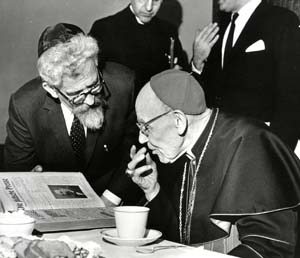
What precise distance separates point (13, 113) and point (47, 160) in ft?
1.07

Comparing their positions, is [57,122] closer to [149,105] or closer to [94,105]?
[94,105]

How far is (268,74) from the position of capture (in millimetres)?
3473

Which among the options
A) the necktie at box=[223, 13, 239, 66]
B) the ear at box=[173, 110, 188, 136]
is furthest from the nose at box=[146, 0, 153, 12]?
the ear at box=[173, 110, 188, 136]

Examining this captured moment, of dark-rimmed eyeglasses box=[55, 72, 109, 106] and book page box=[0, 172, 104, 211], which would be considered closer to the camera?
book page box=[0, 172, 104, 211]

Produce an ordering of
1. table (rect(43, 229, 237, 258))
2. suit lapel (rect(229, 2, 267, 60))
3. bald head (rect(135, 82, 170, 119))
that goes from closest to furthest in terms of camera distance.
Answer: table (rect(43, 229, 237, 258)) < bald head (rect(135, 82, 170, 119)) < suit lapel (rect(229, 2, 267, 60))

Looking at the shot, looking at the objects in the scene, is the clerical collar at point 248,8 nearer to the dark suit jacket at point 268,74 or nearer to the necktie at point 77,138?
the dark suit jacket at point 268,74

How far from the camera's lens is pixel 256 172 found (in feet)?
7.09

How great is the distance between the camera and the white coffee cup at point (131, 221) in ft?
Result: 6.10

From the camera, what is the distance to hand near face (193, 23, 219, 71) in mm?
3862

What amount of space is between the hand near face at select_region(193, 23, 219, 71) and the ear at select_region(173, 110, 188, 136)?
5.70ft

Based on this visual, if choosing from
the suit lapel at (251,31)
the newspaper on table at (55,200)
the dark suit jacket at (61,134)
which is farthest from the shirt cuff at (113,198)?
the suit lapel at (251,31)

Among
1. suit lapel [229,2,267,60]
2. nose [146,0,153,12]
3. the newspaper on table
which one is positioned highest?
nose [146,0,153,12]

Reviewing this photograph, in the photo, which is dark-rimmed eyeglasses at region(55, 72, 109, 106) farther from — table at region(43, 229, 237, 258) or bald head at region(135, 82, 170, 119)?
table at region(43, 229, 237, 258)

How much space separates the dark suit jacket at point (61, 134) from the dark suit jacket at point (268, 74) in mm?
769
